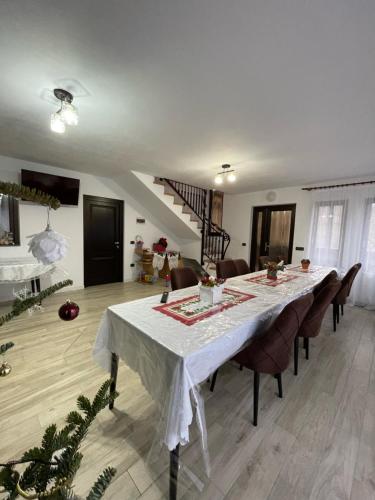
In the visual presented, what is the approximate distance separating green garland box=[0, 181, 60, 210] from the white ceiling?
1215mm

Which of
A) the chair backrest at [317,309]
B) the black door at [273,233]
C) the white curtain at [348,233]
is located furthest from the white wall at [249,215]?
the chair backrest at [317,309]

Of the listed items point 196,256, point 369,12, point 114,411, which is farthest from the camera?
point 196,256

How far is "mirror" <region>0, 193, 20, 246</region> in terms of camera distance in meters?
3.60

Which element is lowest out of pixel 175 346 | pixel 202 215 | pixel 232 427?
pixel 232 427

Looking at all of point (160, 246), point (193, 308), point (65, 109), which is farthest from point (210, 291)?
point (160, 246)

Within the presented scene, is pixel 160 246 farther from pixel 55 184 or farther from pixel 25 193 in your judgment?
pixel 25 193

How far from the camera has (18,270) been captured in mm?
3264

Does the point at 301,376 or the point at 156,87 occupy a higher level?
the point at 156,87

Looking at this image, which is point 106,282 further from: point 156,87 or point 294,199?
point 294,199

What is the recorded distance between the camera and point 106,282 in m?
5.10

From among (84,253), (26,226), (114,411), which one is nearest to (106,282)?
(84,253)

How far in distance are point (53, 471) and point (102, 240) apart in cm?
481

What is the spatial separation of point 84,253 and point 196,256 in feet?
9.02

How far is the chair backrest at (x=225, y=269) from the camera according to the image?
133 inches
